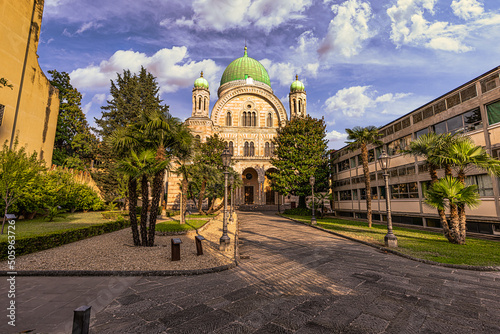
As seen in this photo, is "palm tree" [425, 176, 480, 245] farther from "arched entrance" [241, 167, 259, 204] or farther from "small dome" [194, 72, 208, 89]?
"small dome" [194, 72, 208, 89]

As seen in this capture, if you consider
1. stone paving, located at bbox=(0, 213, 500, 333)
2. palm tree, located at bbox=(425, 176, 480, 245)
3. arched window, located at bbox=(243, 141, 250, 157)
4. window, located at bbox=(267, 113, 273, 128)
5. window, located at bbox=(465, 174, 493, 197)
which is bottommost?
stone paving, located at bbox=(0, 213, 500, 333)

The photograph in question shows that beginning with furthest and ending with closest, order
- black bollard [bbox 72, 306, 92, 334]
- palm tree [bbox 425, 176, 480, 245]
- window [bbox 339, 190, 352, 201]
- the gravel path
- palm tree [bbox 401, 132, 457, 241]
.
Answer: window [bbox 339, 190, 352, 201], palm tree [bbox 401, 132, 457, 241], palm tree [bbox 425, 176, 480, 245], the gravel path, black bollard [bbox 72, 306, 92, 334]

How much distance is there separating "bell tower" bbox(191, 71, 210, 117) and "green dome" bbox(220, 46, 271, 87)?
248 inches

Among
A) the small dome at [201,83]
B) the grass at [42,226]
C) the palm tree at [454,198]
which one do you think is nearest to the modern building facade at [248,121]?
the small dome at [201,83]

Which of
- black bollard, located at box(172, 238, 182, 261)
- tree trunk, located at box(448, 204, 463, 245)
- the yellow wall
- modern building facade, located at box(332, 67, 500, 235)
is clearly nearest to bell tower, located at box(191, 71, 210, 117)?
the yellow wall

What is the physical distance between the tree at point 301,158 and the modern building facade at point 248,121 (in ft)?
37.4

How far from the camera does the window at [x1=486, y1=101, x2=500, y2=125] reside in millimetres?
12945

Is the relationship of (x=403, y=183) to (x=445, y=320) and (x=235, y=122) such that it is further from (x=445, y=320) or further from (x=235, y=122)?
(x=235, y=122)

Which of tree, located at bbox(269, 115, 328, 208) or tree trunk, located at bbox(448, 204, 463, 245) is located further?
tree, located at bbox(269, 115, 328, 208)

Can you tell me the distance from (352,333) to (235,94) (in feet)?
140

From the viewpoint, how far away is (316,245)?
10883 millimetres

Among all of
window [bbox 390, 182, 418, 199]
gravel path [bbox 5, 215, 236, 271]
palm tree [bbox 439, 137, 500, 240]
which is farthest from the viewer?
window [bbox 390, 182, 418, 199]

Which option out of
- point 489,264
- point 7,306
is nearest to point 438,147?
point 489,264

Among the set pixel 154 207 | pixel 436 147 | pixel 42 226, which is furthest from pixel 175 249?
pixel 436 147
